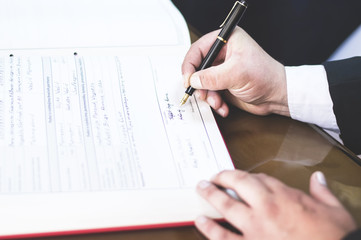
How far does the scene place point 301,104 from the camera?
0.69 meters

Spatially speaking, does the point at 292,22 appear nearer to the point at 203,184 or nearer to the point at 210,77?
the point at 210,77

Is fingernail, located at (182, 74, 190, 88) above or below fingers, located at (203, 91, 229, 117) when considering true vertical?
above

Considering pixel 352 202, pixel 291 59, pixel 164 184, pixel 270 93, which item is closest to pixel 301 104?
pixel 270 93

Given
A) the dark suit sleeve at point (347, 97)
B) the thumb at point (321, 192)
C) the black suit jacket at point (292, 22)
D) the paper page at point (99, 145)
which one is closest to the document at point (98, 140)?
the paper page at point (99, 145)

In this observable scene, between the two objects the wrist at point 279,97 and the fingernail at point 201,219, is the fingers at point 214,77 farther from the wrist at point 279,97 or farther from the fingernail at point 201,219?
the fingernail at point 201,219

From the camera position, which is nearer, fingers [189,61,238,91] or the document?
the document

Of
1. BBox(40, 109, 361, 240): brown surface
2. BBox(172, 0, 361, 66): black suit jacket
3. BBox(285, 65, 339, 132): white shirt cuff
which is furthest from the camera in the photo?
BBox(172, 0, 361, 66): black suit jacket

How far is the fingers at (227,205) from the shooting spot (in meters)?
0.46

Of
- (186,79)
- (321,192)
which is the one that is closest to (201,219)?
(321,192)

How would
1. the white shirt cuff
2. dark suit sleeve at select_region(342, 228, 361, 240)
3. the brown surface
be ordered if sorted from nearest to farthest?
dark suit sleeve at select_region(342, 228, 361, 240), the brown surface, the white shirt cuff

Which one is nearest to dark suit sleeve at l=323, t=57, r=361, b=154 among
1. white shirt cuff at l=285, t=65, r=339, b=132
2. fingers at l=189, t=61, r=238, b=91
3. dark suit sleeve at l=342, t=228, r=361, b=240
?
white shirt cuff at l=285, t=65, r=339, b=132

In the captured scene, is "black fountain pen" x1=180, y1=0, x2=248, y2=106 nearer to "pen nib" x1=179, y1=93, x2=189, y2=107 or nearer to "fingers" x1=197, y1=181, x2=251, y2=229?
"pen nib" x1=179, y1=93, x2=189, y2=107

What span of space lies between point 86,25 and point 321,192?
1.71 feet

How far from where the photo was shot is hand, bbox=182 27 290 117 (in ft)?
2.08
